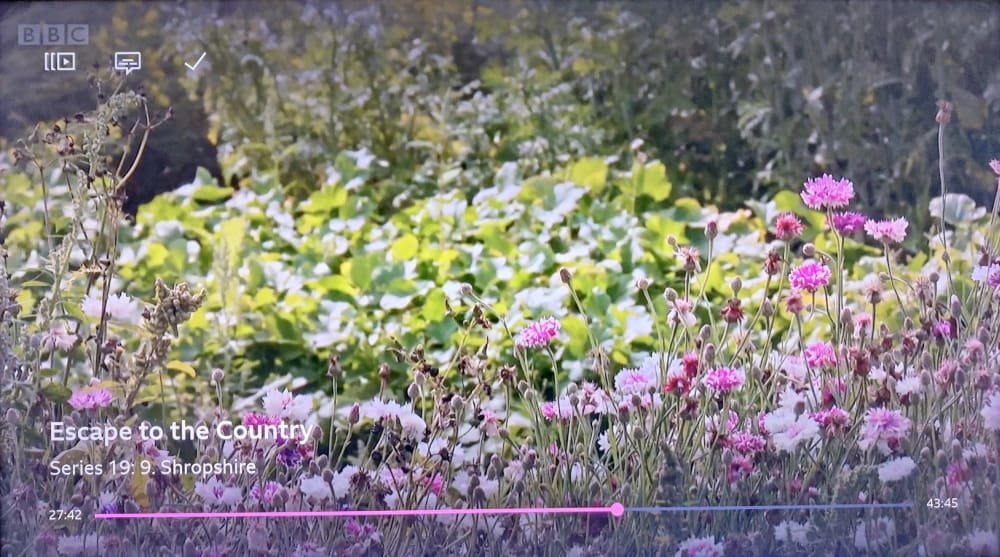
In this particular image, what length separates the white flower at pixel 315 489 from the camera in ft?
6.47

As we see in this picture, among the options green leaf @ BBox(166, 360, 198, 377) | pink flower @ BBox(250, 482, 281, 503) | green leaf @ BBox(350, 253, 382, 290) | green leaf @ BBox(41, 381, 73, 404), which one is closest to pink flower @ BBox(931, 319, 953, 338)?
green leaf @ BBox(350, 253, 382, 290)

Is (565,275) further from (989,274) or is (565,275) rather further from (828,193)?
(989,274)

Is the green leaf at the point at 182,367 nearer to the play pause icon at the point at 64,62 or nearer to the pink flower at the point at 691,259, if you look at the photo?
the play pause icon at the point at 64,62

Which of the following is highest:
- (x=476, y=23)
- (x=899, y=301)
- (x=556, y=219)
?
(x=476, y=23)

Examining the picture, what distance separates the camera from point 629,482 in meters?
1.95

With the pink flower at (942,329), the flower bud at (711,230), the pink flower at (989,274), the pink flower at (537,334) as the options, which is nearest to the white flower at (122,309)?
the pink flower at (537,334)

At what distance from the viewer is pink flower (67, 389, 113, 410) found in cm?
199

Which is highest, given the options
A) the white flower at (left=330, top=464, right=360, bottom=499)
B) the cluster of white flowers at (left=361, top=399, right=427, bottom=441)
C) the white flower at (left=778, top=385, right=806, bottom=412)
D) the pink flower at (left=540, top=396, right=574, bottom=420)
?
the white flower at (left=778, top=385, right=806, bottom=412)

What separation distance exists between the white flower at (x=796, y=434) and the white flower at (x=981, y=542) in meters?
0.41

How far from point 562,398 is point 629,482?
8.4 inches

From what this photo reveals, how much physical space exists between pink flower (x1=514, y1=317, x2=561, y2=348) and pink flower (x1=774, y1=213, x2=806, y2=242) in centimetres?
50

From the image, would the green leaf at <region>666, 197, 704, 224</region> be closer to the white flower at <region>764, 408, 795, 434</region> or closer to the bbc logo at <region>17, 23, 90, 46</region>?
the white flower at <region>764, 408, 795, 434</region>

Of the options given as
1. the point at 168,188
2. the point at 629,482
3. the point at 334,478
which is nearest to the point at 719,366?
the point at 629,482

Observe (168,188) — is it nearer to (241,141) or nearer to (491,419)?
(241,141)
